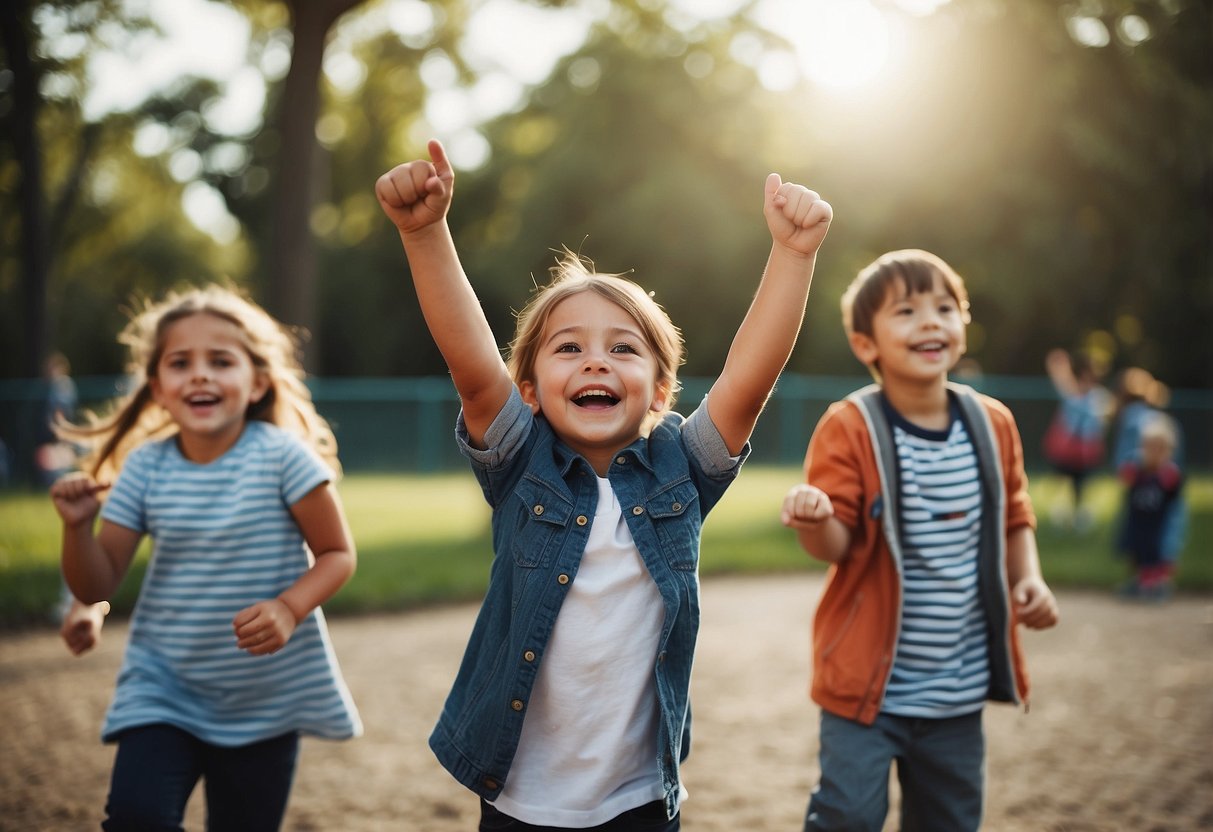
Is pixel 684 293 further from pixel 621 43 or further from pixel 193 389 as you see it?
pixel 193 389

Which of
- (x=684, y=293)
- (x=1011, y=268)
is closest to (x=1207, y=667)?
(x=1011, y=268)

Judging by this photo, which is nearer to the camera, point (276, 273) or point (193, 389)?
point (193, 389)

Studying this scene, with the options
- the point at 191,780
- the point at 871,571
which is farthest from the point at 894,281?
the point at 191,780

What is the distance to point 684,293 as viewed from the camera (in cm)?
3281

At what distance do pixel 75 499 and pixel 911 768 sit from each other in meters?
2.18

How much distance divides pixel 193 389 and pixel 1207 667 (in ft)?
19.2

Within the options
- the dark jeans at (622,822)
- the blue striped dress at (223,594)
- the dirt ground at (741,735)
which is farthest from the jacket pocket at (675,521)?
the dirt ground at (741,735)

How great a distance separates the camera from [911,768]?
2877mm

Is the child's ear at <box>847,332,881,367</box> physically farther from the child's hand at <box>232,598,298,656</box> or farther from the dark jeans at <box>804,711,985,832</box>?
the child's hand at <box>232,598,298,656</box>

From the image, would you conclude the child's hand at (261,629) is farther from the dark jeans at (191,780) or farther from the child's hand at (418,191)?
the child's hand at (418,191)

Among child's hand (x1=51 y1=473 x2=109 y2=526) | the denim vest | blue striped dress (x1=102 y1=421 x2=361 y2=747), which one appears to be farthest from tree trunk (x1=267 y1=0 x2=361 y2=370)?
the denim vest

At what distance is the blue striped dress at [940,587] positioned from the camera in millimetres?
2830

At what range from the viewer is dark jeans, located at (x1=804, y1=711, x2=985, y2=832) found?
274cm

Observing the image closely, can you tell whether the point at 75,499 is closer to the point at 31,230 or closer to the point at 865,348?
the point at 865,348
